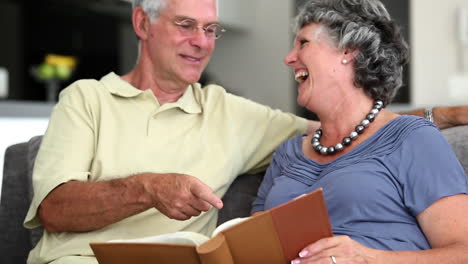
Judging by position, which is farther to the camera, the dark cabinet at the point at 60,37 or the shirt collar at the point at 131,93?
the dark cabinet at the point at 60,37

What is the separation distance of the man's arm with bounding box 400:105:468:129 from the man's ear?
2.94 ft

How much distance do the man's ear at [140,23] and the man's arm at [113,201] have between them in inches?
24.5

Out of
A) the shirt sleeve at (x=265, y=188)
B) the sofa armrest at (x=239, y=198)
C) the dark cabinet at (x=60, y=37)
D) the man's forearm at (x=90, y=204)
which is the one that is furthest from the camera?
the dark cabinet at (x=60, y=37)

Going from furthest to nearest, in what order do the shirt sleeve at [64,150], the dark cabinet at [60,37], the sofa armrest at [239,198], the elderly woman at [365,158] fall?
the dark cabinet at [60,37], the sofa armrest at [239,198], the shirt sleeve at [64,150], the elderly woman at [365,158]

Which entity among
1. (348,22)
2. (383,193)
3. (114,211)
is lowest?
(114,211)

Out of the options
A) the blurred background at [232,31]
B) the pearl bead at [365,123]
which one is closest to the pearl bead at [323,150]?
the pearl bead at [365,123]

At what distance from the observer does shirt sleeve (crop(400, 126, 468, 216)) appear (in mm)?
1312

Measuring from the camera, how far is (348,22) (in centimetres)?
158

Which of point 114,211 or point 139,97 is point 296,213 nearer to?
point 114,211

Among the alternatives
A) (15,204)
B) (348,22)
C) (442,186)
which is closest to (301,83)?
(348,22)

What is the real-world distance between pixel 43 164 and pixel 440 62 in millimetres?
4565

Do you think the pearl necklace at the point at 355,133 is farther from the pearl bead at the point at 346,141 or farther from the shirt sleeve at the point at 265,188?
the shirt sleeve at the point at 265,188

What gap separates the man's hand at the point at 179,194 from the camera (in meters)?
1.30

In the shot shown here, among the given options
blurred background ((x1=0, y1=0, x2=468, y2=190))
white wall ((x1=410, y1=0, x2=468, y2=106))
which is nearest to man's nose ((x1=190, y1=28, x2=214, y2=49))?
blurred background ((x1=0, y1=0, x2=468, y2=190))
